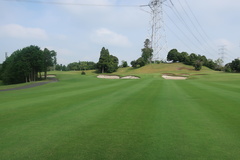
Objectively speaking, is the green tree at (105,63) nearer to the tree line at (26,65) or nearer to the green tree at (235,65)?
the tree line at (26,65)

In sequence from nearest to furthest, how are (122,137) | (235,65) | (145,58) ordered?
(122,137) < (235,65) < (145,58)

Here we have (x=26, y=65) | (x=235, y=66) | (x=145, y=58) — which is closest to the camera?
(x=26, y=65)

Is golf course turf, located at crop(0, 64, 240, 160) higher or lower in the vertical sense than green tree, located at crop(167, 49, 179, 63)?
lower

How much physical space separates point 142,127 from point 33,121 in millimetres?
4119

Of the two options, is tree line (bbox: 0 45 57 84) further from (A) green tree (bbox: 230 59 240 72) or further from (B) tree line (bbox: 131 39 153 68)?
(A) green tree (bbox: 230 59 240 72)

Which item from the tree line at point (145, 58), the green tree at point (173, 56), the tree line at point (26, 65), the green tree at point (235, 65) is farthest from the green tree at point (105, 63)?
the green tree at point (235, 65)

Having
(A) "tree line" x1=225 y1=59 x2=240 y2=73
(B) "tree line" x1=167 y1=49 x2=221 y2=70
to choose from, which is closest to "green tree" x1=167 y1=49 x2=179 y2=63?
(B) "tree line" x1=167 y1=49 x2=221 y2=70

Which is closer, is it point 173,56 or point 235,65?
point 235,65

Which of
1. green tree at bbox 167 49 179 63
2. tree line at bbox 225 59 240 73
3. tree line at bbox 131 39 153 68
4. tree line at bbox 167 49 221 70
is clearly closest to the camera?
tree line at bbox 225 59 240 73

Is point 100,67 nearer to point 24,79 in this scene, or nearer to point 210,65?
point 24,79

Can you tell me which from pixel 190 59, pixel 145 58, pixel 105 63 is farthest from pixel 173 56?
pixel 105 63

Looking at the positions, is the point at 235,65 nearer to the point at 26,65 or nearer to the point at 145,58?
the point at 145,58

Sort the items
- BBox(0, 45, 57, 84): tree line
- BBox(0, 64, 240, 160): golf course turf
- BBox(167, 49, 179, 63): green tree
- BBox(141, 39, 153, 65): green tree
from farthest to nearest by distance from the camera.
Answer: BBox(141, 39, 153, 65): green tree → BBox(167, 49, 179, 63): green tree → BBox(0, 45, 57, 84): tree line → BBox(0, 64, 240, 160): golf course turf

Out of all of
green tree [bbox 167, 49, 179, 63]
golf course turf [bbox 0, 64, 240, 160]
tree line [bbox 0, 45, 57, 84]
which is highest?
green tree [bbox 167, 49, 179, 63]
